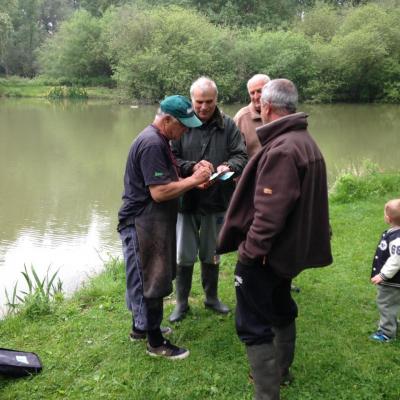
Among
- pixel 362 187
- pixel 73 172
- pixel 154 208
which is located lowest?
pixel 73 172

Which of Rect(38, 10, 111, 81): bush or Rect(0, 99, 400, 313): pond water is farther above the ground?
Rect(38, 10, 111, 81): bush

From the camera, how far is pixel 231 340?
363 centimetres

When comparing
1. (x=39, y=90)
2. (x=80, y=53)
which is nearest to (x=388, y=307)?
(x=39, y=90)

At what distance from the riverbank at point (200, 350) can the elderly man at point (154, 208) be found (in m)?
0.31

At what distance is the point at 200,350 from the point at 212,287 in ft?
2.31

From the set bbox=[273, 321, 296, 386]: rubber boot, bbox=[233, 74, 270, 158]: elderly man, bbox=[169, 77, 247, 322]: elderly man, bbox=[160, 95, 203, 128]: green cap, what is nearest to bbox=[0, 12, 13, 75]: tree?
bbox=[233, 74, 270, 158]: elderly man

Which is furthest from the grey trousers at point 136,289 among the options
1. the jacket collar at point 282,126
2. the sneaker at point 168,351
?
the jacket collar at point 282,126

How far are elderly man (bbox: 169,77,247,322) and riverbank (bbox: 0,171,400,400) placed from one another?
0.52 meters

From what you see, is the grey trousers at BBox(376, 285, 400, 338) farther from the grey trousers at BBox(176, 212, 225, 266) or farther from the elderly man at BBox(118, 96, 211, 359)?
the elderly man at BBox(118, 96, 211, 359)

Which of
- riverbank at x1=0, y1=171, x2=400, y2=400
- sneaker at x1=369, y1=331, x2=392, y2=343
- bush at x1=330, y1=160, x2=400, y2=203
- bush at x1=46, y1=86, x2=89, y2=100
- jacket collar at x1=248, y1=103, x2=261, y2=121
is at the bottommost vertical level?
riverbank at x1=0, y1=171, x2=400, y2=400

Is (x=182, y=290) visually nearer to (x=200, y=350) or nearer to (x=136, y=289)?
(x=200, y=350)

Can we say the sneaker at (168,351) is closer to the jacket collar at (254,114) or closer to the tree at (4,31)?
the jacket collar at (254,114)

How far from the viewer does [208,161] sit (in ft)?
12.5

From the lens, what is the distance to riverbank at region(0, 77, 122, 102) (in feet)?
122
